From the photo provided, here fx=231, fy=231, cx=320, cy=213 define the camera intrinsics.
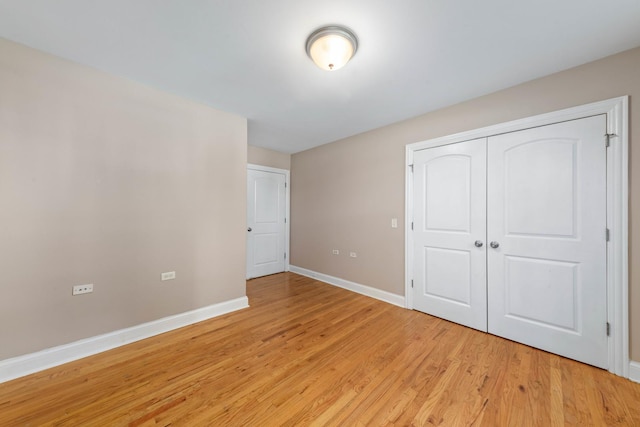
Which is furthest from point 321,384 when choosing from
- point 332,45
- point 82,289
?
point 332,45

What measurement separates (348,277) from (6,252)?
3560 mm

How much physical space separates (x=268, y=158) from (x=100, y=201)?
2813mm

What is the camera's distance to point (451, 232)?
2676 millimetres

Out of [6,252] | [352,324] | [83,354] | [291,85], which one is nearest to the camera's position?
[6,252]

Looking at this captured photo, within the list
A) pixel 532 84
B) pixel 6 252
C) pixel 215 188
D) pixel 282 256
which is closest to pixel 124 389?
pixel 6 252

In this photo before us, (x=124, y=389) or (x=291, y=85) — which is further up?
(x=291, y=85)

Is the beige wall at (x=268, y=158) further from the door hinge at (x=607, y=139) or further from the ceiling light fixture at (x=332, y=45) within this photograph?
the door hinge at (x=607, y=139)

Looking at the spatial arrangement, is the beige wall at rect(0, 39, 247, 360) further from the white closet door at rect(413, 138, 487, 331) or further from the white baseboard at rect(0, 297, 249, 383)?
the white closet door at rect(413, 138, 487, 331)

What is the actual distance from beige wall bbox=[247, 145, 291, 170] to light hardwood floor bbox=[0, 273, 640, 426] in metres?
2.93

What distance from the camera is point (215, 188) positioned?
2832 mm

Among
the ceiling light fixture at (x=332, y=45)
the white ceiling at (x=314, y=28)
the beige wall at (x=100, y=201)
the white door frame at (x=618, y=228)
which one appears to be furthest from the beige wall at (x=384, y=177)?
the beige wall at (x=100, y=201)

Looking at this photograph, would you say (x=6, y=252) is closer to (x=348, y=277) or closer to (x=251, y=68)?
(x=251, y=68)

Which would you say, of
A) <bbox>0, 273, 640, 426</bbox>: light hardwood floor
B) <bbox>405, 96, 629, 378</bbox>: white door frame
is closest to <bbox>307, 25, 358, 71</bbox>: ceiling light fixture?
<bbox>405, 96, 629, 378</bbox>: white door frame

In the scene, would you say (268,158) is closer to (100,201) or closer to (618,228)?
(100,201)
